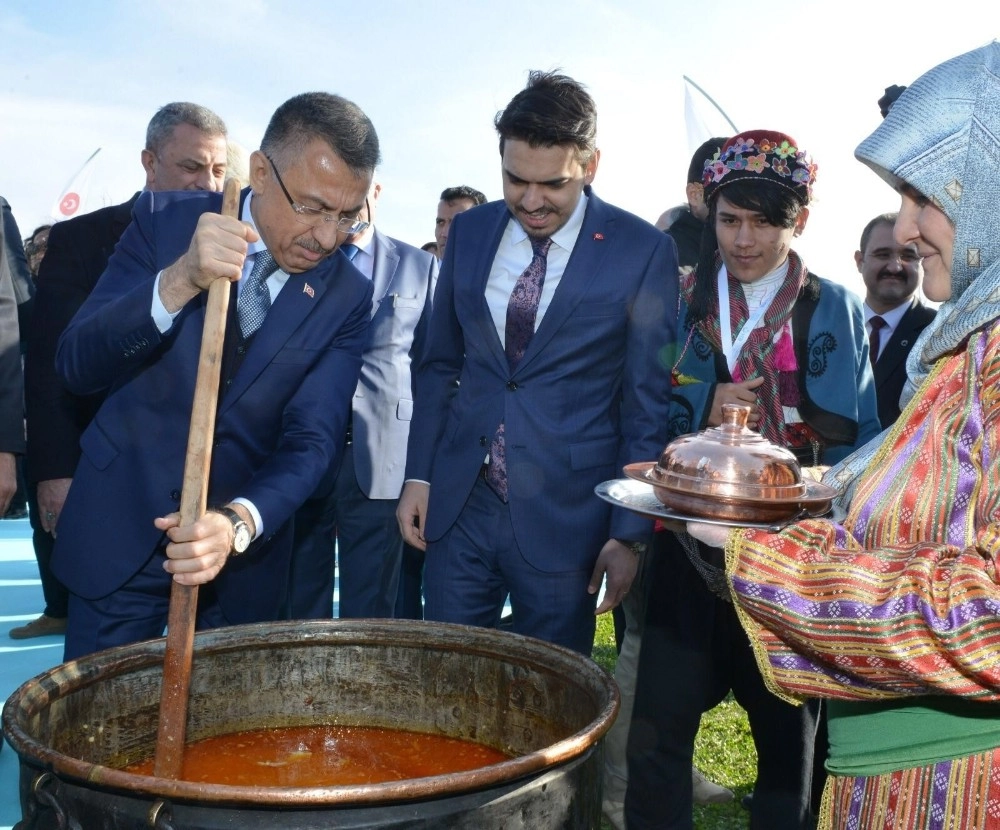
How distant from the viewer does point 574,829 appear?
179 cm

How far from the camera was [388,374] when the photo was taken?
4.71 meters

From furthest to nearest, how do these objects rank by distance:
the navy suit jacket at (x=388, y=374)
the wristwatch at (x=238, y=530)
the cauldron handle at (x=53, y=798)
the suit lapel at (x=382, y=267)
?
the suit lapel at (x=382, y=267) → the navy suit jacket at (x=388, y=374) → the wristwatch at (x=238, y=530) → the cauldron handle at (x=53, y=798)

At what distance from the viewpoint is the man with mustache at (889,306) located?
235 inches

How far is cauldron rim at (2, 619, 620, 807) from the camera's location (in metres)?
1.48

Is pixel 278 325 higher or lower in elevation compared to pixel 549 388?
higher

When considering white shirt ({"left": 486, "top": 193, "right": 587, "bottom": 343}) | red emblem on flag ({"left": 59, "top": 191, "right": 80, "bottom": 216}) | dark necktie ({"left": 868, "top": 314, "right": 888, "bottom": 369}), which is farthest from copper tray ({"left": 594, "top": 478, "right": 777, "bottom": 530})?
red emblem on flag ({"left": 59, "top": 191, "right": 80, "bottom": 216})

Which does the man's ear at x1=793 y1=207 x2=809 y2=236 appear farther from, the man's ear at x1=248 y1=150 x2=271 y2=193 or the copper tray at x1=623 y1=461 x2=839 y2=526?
the copper tray at x1=623 y1=461 x2=839 y2=526

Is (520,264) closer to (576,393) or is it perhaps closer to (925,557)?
(576,393)

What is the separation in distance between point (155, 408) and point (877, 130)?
1992 millimetres

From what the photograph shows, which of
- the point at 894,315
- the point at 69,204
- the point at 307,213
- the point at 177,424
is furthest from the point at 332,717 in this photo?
the point at 69,204

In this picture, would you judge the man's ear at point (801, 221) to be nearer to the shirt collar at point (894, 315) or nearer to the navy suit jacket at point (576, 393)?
the navy suit jacket at point (576, 393)

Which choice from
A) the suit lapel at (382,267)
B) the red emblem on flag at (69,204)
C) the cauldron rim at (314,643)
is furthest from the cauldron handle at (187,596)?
the red emblem on flag at (69,204)

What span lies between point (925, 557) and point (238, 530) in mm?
1553

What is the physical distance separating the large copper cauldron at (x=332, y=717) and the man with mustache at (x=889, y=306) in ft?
13.7
